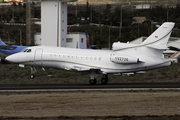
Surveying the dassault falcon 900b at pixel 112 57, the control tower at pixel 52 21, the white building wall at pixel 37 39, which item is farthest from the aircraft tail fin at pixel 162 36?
the white building wall at pixel 37 39

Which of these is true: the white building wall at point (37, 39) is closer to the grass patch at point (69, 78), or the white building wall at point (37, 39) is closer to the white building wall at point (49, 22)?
the white building wall at point (49, 22)

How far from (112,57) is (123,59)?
3.44ft

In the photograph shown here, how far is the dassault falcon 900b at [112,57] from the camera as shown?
88.8ft

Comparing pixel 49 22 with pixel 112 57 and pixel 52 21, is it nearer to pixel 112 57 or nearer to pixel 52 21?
pixel 52 21

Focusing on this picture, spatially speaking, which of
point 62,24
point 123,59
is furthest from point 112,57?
point 62,24

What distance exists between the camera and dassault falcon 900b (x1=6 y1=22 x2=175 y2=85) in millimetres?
27062

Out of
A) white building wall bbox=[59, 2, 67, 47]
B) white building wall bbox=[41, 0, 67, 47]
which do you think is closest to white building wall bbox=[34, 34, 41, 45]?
white building wall bbox=[41, 0, 67, 47]

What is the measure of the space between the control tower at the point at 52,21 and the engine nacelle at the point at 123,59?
5557 cm

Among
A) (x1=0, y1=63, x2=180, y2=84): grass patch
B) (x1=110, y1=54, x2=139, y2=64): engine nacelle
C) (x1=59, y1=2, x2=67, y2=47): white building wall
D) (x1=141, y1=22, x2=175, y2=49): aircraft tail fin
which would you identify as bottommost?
(x1=0, y1=63, x2=180, y2=84): grass patch

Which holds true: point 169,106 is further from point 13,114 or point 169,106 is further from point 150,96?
point 13,114

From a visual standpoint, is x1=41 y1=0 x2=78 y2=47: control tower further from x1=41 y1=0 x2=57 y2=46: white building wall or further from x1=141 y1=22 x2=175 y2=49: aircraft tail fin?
x1=141 y1=22 x2=175 y2=49: aircraft tail fin

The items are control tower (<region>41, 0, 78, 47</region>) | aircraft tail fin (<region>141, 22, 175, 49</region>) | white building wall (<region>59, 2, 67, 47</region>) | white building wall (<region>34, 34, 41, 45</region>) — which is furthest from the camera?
white building wall (<region>34, 34, 41, 45</region>)

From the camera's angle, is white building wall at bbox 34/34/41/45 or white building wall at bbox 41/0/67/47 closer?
white building wall at bbox 41/0/67/47

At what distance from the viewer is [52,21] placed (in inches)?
3273
